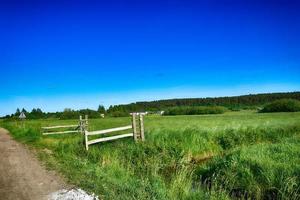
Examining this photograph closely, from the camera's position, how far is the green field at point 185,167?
9141 millimetres

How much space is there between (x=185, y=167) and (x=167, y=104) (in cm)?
13899

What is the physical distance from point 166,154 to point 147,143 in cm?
145

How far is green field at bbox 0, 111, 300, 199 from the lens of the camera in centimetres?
914

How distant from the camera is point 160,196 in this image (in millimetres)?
8195

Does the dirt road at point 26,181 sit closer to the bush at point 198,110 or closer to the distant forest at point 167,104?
the bush at point 198,110

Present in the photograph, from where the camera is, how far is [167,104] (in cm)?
15150

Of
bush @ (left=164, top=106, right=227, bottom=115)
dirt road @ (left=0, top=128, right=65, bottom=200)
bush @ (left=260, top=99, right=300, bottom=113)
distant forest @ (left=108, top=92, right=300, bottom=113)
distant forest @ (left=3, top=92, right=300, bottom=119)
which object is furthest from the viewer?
distant forest @ (left=108, top=92, right=300, bottom=113)

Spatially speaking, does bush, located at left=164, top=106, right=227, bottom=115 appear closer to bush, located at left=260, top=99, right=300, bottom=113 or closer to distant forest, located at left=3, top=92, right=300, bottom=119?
bush, located at left=260, top=99, right=300, bottom=113

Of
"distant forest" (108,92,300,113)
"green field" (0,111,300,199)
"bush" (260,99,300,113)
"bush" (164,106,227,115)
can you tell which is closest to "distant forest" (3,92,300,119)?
"distant forest" (108,92,300,113)

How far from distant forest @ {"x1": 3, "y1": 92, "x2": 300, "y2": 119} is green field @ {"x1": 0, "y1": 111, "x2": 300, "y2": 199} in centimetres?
6679

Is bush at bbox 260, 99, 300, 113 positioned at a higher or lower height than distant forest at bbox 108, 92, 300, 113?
lower

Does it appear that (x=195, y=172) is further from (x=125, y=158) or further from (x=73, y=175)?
(x=73, y=175)

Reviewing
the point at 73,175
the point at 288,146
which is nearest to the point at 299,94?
the point at 288,146

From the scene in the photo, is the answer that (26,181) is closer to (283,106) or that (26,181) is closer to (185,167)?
(185,167)
